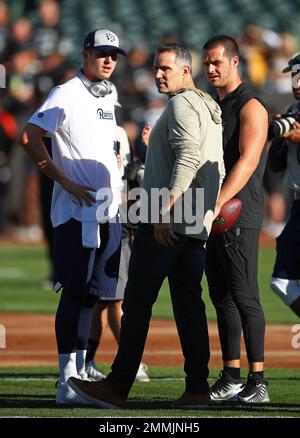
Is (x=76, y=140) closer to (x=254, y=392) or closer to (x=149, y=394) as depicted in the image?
(x=149, y=394)

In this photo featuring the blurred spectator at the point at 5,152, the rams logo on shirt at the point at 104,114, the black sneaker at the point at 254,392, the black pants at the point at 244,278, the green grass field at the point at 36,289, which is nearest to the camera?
the black sneaker at the point at 254,392

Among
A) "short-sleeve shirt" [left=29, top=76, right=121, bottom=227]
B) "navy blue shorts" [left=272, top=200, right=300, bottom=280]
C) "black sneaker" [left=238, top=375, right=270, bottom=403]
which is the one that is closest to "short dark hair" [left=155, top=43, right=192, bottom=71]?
"short-sleeve shirt" [left=29, top=76, right=121, bottom=227]

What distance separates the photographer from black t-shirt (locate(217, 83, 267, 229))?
822 centimetres

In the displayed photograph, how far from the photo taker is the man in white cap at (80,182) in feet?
26.5

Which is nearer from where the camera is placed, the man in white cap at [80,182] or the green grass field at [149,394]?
the green grass field at [149,394]

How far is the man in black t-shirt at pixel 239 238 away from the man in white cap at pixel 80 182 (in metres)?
0.73

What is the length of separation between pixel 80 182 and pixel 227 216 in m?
1.09

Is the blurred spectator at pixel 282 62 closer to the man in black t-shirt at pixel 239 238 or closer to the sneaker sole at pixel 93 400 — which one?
the man in black t-shirt at pixel 239 238

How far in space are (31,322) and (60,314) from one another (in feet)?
17.3

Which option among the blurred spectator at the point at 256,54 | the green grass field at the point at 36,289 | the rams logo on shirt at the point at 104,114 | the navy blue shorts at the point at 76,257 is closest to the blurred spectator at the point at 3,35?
the green grass field at the point at 36,289

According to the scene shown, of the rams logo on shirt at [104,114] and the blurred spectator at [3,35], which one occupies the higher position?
the blurred spectator at [3,35]

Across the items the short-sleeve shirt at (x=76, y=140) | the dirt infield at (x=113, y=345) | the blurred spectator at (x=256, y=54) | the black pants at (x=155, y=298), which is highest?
the blurred spectator at (x=256, y=54)
